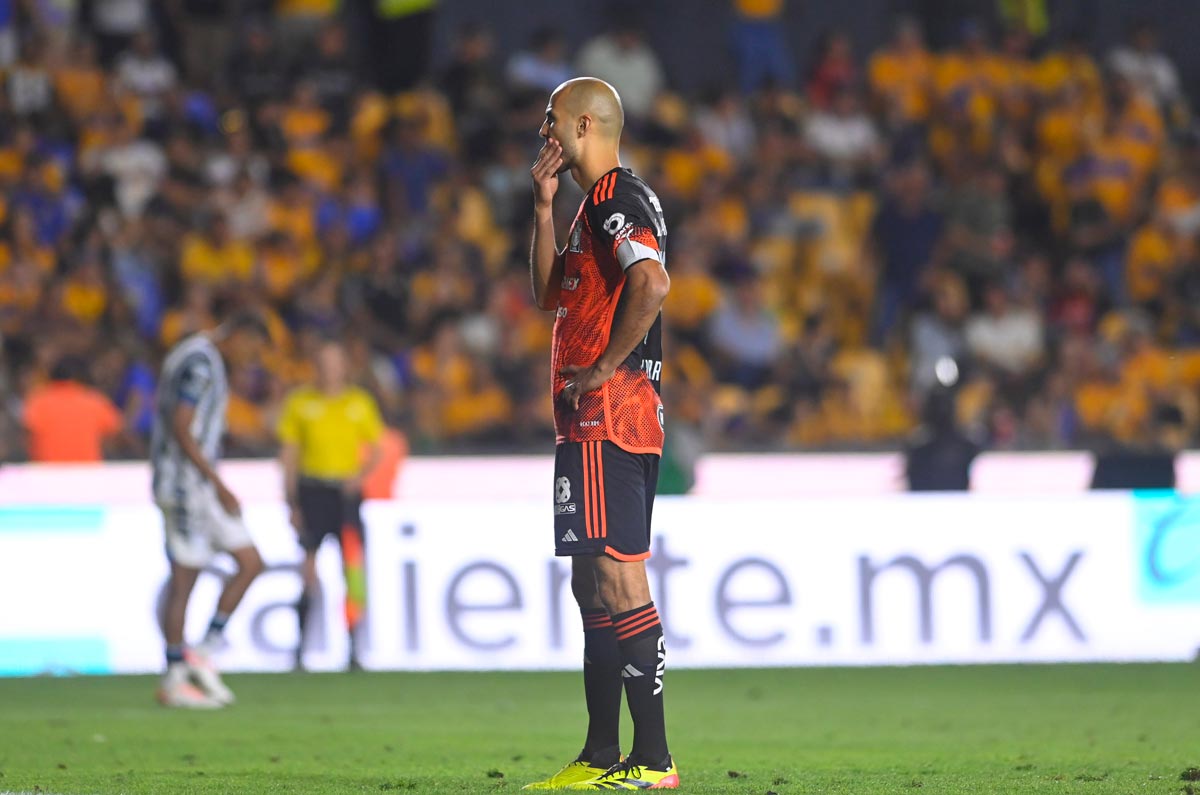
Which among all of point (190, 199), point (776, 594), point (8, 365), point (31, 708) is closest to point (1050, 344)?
point (776, 594)

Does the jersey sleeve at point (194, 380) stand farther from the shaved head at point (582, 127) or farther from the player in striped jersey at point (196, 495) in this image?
the shaved head at point (582, 127)

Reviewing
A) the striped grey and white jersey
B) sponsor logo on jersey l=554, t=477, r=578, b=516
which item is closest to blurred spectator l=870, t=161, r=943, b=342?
the striped grey and white jersey

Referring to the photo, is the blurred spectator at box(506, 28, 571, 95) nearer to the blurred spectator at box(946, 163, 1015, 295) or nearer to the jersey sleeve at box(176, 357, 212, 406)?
the blurred spectator at box(946, 163, 1015, 295)

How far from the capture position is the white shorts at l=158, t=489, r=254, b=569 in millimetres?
10312

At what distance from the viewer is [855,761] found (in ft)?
25.1

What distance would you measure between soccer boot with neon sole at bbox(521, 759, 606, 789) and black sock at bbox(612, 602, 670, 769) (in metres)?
0.16

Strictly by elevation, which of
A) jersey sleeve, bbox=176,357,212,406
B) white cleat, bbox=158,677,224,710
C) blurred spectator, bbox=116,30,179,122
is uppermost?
blurred spectator, bbox=116,30,179,122

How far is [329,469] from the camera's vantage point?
41.5 ft

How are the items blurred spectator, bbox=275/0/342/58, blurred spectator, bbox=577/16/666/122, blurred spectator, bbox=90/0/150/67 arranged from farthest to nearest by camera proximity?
blurred spectator, bbox=577/16/666/122 < blurred spectator, bbox=275/0/342/58 < blurred spectator, bbox=90/0/150/67

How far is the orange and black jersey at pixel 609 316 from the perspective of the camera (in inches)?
243

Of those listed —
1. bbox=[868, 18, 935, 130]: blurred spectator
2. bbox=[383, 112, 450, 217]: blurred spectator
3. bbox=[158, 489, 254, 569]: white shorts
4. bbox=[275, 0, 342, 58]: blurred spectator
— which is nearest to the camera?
bbox=[158, 489, 254, 569]: white shorts

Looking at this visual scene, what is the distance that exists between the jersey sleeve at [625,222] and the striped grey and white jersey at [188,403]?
4.36 metres

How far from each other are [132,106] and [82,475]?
5410 mm

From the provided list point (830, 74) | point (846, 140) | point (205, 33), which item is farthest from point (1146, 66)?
point (205, 33)
